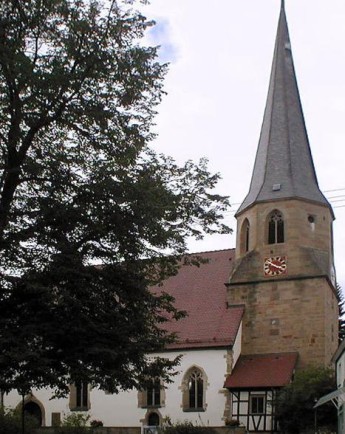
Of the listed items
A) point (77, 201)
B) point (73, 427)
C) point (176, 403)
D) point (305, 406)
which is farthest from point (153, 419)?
point (77, 201)

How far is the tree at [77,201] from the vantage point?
18.1 metres

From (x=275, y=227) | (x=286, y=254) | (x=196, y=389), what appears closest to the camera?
(x=196, y=389)

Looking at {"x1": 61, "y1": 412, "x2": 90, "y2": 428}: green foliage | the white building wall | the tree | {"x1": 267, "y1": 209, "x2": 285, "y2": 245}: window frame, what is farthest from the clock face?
the tree

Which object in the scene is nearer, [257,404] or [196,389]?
[257,404]

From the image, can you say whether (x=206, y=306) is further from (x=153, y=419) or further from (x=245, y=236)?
(x=153, y=419)

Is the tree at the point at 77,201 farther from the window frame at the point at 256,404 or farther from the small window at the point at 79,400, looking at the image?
the small window at the point at 79,400

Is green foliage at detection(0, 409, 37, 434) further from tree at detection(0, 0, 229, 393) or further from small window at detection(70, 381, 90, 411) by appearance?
tree at detection(0, 0, 229, 393)

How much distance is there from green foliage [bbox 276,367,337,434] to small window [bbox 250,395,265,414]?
9.12 feet

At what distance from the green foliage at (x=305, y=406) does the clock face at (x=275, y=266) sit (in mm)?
6906

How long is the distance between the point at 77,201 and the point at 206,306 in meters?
23.1

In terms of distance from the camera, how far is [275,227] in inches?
1571

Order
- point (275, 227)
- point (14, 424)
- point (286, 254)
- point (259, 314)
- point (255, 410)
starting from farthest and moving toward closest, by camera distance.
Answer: point (275, 227) → point (286, 254) → point (259, 314) → point (255, 410) → point (14, 424)

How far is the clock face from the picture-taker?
38875 mm

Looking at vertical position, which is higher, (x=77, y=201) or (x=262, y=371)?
(x=77, y=201)
